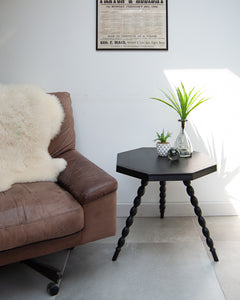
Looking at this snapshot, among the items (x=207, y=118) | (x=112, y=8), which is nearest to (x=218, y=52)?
(x=207, y=118)

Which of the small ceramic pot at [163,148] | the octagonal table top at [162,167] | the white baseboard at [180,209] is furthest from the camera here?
the white baseboard at [180,209]

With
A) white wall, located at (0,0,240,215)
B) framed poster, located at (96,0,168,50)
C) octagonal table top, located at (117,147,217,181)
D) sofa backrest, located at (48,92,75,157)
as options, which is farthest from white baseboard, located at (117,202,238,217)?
framed poster, located at (96,0,168,50)

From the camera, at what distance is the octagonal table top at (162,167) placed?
5.03ft

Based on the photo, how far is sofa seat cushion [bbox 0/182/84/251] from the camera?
1279mm

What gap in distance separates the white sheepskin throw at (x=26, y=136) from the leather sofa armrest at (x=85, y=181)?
83mm

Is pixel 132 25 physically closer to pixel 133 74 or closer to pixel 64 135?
pixel 133 74

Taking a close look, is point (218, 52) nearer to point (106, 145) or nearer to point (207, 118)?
point (207, 118)

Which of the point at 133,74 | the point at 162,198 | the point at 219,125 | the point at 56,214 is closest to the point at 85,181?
the point at 56,214

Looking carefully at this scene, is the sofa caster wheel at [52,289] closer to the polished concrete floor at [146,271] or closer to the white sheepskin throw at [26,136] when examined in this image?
the polished concrete floor at [146,271]

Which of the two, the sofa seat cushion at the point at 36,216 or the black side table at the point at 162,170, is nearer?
the sofa seat cushion at the point at 36,216

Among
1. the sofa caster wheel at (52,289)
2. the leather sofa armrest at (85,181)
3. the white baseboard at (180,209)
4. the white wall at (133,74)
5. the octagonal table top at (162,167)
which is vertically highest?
the white wall at (133,74)

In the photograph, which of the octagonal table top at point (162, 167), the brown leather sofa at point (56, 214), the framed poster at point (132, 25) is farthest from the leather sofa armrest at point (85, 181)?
the framed poster at point (132, 25)

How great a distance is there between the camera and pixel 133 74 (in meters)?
2.15

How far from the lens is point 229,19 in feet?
6.92
